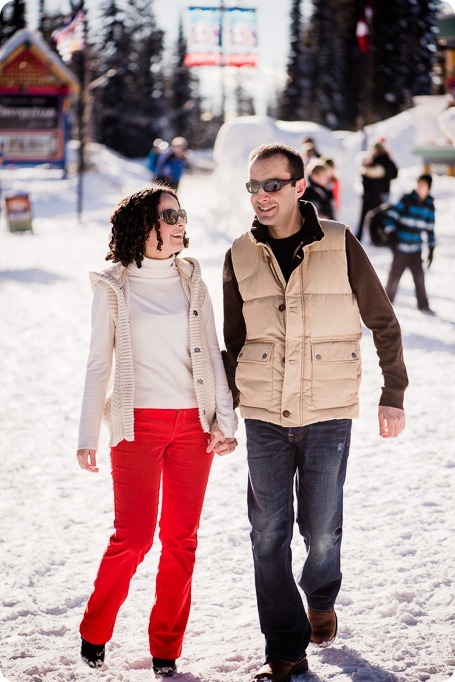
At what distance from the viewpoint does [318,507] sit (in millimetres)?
3057

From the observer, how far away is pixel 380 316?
10.0ft

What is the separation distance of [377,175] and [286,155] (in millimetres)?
11837

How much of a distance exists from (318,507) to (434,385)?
4.46 m

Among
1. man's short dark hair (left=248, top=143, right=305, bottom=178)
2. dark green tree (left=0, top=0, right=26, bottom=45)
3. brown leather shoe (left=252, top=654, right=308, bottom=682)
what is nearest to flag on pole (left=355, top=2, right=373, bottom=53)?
man's short dark hair (left=248, top=143, right=305, bottom=178)

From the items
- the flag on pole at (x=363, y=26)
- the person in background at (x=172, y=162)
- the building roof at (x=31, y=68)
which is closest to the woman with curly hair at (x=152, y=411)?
the person in background at (x=172, y=162)

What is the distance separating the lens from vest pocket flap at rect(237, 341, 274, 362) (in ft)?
9.88

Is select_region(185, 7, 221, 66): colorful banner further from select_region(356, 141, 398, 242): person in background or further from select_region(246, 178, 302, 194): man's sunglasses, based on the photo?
select_region(246, 178, 302, 194): man's sunglasses

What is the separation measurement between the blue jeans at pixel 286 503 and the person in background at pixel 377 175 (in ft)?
39.3

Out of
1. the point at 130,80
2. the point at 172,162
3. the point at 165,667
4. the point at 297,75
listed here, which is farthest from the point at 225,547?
the point at 130,80

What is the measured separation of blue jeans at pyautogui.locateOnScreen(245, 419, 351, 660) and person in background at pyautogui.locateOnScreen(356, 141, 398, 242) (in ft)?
39.3

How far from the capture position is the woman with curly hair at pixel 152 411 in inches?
117

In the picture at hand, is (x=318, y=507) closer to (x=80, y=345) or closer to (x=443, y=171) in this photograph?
(x=80, y=345)

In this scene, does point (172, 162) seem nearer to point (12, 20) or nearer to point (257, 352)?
point (257, 352)

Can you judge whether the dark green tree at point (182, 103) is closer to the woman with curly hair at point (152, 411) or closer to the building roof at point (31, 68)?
the building roof at point (31, 68)
